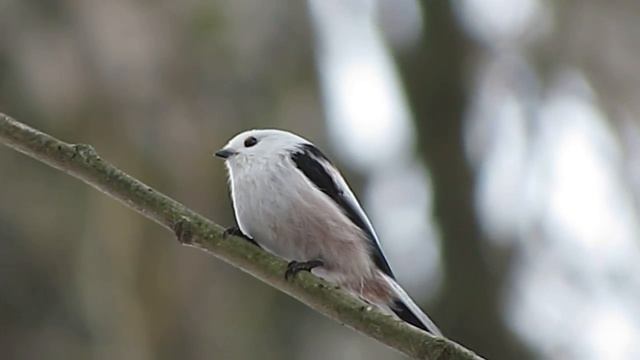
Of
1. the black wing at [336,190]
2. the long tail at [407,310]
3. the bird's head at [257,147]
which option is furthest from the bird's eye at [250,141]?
the long tail at [407,310]

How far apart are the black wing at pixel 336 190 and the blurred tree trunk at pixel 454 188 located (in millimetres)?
1922

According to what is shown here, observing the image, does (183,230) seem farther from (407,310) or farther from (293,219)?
(407,310)

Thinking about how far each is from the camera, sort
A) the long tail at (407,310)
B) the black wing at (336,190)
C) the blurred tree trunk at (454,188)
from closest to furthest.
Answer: the long tail at (407,310), the black wing at (336,190), the blurred tree trunk at (454,188)

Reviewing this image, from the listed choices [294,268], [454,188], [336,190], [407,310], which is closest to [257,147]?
[336,190]

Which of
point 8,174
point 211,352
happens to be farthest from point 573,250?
point 8,174

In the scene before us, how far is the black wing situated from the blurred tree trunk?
75.7 inches

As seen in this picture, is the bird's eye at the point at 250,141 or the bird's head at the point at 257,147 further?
the bird's eye at the point at 250,141

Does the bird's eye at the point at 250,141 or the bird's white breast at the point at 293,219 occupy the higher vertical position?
the bird's eye at the point at 250,141

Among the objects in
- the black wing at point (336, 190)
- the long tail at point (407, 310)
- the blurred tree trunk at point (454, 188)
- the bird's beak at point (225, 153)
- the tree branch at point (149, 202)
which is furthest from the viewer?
the blurred tree trunk at point (454, 188)

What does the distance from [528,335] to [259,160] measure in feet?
6.99

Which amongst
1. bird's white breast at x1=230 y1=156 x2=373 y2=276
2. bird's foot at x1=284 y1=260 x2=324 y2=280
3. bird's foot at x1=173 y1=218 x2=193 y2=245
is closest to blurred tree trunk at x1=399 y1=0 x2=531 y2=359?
bird's white breast at x1=230 y1=156 x2=373 y2=276

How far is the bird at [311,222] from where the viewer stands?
2.19 meters

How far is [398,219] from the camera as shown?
4578mm

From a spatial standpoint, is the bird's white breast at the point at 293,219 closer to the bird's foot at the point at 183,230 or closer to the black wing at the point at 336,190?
the black wing at the point at 336,190
